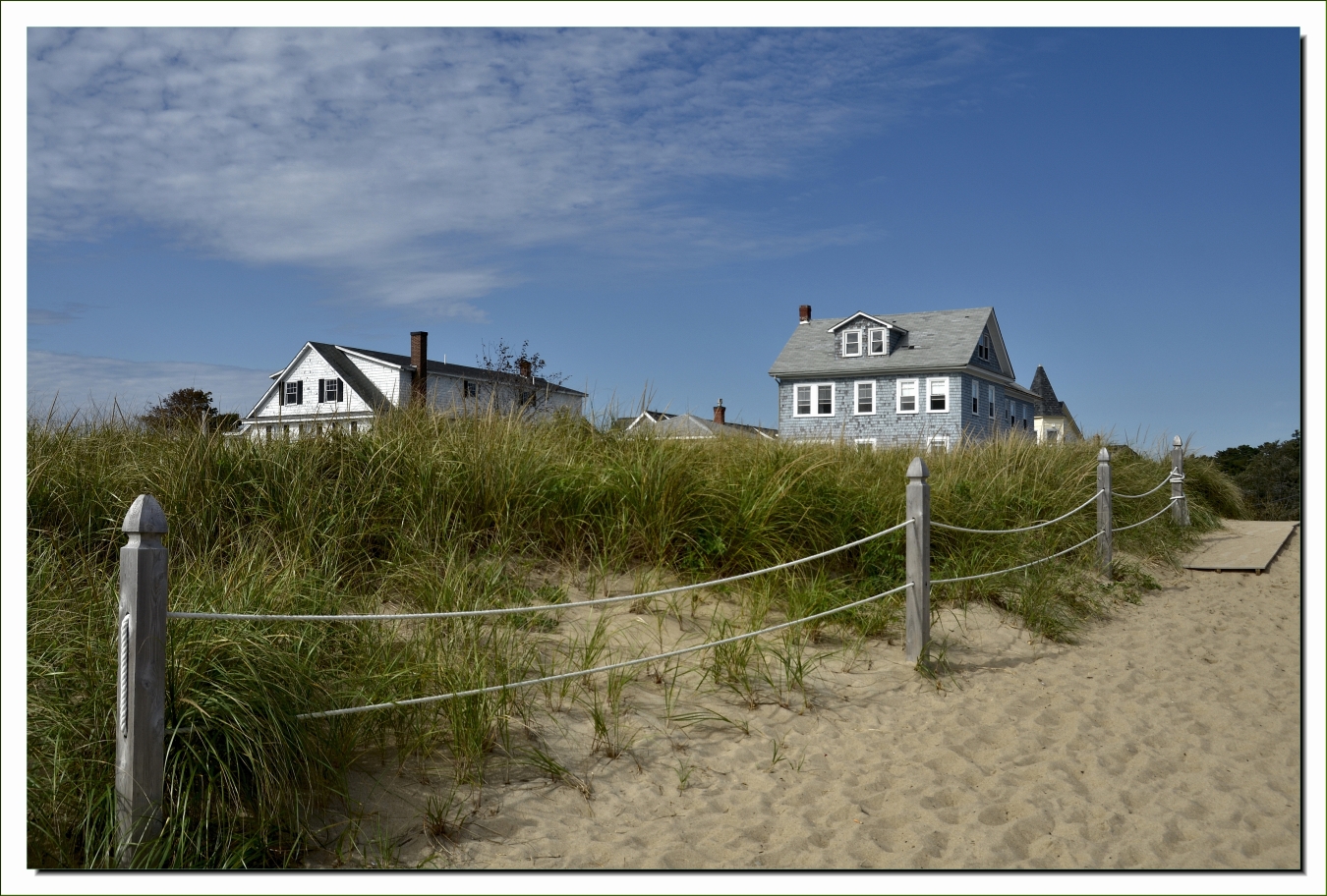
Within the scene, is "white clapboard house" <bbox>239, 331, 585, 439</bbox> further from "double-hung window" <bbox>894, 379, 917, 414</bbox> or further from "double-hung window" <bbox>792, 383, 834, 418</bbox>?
"double-hung window" <bbox>894, 379, 917, 414</bbox>

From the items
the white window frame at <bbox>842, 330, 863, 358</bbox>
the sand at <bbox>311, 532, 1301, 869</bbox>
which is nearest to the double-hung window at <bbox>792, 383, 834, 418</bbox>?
the white window frame at <bbox>842, 330, 863, 358</bbox>

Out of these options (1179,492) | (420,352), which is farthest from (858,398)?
(1179,492)

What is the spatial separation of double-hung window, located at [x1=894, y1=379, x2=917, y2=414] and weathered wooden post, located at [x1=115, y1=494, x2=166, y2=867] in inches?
1271

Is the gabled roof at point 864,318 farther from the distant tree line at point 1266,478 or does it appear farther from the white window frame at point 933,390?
the distant tree line at point 1266,478

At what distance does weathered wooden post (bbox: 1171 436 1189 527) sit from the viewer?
43.5ft

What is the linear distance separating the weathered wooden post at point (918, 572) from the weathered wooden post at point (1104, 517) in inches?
184

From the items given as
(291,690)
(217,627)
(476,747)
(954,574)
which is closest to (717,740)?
(476,747)

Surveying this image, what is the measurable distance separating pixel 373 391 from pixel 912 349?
19.8m

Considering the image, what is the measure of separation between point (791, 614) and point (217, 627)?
3.77 metres

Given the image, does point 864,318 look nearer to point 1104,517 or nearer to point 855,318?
point 855,318

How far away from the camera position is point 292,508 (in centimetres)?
638

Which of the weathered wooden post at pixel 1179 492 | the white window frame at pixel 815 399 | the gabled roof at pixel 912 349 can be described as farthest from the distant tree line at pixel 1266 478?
the white window frame at pixel 815 399

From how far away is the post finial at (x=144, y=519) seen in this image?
3.13 metres

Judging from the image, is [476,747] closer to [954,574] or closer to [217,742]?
[217,742]
